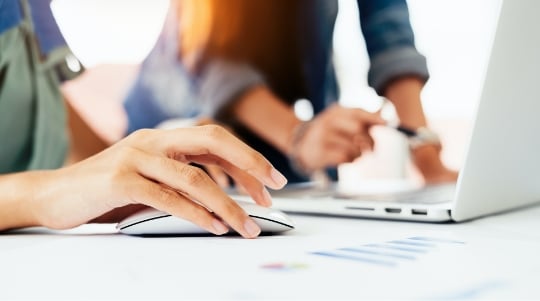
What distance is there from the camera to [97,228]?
2.52ft

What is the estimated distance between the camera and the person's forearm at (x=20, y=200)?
741 mm

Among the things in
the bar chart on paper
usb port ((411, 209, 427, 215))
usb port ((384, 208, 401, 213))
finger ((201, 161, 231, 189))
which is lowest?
finger ((201, 161, 231, 189))

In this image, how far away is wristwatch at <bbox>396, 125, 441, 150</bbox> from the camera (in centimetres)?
124

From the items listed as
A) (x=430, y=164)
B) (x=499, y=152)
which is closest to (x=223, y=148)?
(x=499, y=152)

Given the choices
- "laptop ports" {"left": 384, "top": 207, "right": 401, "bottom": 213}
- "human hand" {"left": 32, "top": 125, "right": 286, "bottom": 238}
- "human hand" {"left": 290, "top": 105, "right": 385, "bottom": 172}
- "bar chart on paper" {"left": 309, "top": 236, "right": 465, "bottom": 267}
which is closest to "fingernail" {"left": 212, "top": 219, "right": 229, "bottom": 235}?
"human hand" {"left": 32, "top": 125, "right": 286, "bottom": 238}

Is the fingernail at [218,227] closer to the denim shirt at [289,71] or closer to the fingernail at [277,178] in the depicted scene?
the fingernail at [277,178]

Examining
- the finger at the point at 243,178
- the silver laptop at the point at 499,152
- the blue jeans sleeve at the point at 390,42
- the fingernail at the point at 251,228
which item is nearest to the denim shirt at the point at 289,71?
the blue jeans sleeve at the point at 390,42

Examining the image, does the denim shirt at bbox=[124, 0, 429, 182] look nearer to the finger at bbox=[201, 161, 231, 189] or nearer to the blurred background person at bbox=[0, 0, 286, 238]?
the finger at bbox=[201, 161, 231, 189]

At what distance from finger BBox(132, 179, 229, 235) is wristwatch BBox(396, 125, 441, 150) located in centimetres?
67

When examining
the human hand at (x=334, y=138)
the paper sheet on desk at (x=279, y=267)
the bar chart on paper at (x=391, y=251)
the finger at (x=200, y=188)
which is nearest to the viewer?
the paper sheet on desk at (x=279, y=267)

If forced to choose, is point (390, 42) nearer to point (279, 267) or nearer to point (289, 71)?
point (289, 71)

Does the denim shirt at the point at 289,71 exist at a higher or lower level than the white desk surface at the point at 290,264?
higher

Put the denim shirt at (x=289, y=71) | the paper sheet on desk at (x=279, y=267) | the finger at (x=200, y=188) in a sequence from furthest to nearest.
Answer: the denim shirt at (x=289, y=71), the finger at (x=200, y=188), the paper sheet on desk at (x=279, y=267)

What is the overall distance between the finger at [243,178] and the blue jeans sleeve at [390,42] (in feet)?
1.91
